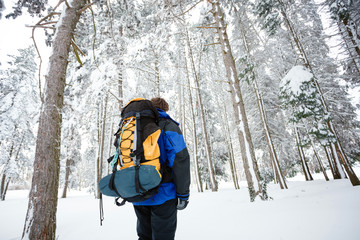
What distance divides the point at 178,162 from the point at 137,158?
45 cm

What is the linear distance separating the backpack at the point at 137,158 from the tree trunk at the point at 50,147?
68.8 inches

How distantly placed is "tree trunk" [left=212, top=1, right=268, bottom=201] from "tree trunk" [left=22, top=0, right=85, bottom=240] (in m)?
5.25

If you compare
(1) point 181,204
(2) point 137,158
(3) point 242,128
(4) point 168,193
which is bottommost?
(1) point 181,204

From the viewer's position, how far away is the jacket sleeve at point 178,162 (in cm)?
177

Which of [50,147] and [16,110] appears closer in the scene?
[50,147]

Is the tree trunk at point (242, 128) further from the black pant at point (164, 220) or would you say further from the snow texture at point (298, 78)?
the black pant at point (164, 220)

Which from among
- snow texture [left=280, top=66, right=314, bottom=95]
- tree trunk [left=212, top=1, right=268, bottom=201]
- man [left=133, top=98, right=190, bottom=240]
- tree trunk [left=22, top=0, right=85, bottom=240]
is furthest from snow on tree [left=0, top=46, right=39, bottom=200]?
snow texture [left=280, top=66, right=314, bottom=95]

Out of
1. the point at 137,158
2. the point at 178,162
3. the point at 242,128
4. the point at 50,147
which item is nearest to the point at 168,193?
the point at 178,162

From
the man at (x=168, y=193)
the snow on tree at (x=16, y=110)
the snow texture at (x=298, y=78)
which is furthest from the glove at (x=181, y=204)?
the snow on tree at (x=16, y=110)

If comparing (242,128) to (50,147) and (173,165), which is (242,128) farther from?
(50,147)

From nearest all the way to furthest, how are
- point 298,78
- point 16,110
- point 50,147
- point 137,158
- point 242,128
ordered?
point 137,158 < point 50,147 < point 242,128 < point 298,78 < point 16,110

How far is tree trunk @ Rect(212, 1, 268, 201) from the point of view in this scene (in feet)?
17.8

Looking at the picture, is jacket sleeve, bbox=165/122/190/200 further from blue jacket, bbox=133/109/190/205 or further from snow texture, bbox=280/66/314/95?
snow texture, bbox=280/66/314/95

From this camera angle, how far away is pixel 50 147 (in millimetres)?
2908
